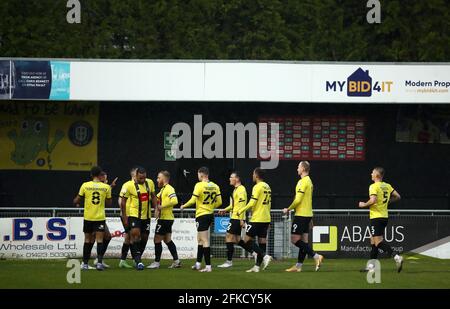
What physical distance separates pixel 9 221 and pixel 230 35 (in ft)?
36.6

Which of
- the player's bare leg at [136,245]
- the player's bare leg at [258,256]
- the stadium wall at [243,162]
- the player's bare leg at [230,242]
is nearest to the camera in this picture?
the player's bare leg at [258,256]

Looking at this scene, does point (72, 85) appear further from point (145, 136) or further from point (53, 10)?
point (53, 10)

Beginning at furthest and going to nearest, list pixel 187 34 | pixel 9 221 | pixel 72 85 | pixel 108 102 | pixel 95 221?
1. pixel 187 34
2. pixel 108 102
3. pixel 72 85
4. pixel 9 221
5. pixel 95 221

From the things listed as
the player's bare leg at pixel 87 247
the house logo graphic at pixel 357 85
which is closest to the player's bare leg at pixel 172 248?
the player's bare leg at pixel 87 247

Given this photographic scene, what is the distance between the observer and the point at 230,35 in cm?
3397

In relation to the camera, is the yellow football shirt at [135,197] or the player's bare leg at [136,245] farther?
the yellow football shirt at [135,197]

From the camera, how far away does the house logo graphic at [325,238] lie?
26.6 meters

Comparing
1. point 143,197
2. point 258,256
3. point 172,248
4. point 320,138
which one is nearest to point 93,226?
point 143,197

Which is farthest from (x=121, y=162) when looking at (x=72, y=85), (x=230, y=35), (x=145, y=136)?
(x=230, y=35)

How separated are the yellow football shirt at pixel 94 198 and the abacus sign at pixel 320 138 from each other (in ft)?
32.6

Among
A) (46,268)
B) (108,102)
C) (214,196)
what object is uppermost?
(108,102)

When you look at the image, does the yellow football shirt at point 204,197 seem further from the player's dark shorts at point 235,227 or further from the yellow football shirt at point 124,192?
the yellow football shirt at point 124,192

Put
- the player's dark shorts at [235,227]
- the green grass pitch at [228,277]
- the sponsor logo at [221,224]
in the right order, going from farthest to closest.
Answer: the sponsor logo at [221,224]
the player's dark shorts at [235,227]
the green grass pitch at [228,277]

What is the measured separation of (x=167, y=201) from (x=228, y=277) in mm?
3066
